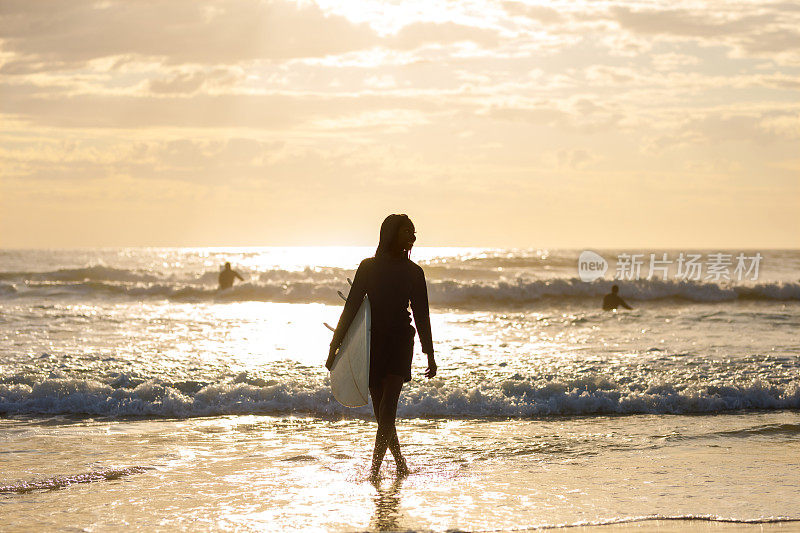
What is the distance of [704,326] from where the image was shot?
19.0m

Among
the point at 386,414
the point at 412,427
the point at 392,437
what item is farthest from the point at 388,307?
the point at 412,427

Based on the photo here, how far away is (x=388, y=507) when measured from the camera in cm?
579

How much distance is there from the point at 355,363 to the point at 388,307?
0.51 metres

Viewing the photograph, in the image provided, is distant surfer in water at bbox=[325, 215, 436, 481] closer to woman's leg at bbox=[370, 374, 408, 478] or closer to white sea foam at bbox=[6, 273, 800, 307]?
woman's leg at bbox=[370, 374, 408, 478]

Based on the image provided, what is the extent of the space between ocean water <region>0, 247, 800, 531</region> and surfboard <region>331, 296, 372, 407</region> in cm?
71

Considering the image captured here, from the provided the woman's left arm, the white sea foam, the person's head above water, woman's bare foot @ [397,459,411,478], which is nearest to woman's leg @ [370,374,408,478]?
woman's bare foot @ [397,459,411,478]

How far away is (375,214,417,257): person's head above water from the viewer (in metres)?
6.16

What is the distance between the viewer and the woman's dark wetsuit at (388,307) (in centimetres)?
620

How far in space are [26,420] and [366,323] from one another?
5375 millimetres

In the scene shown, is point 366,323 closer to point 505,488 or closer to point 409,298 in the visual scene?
point 409,298

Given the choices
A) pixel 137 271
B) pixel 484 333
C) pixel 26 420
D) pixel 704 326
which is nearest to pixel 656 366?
pixel 484 333

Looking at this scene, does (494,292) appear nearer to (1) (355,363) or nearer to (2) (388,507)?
(1) (355,363)
